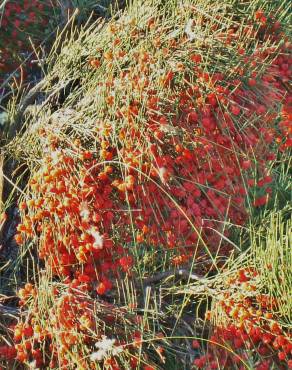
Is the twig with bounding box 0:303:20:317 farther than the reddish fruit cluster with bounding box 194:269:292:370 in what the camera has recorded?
Yes

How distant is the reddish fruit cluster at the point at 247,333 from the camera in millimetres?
2621

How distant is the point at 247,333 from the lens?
2.64 meters

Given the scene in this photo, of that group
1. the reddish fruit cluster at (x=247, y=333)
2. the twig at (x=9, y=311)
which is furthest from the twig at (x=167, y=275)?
the twig at (x=9, y=311)

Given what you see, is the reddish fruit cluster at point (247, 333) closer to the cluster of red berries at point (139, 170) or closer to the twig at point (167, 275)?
the cluster of red berries at point (139, 170)

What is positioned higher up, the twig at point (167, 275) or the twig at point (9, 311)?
the twig at point (9, 311)

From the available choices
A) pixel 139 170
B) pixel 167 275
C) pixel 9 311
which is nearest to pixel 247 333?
pixel 167 275

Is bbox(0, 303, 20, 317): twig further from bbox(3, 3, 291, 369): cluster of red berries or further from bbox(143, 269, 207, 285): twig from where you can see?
bbox(143, 269, 207, 285): twig

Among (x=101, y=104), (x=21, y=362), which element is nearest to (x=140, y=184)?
(x=101, y=104)

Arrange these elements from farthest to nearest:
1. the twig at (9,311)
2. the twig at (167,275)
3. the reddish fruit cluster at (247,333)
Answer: the twig at (167,275), the twig at (9,311), the reddish fruit cluster at (247,333)

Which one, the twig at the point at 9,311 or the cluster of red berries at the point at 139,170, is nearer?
the cluster of red berries at the point at 139,170

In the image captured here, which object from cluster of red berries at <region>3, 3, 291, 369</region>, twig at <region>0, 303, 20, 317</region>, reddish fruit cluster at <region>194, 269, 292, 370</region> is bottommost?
reddish fruit cluster at <region>194, 269, 292, 370</region>

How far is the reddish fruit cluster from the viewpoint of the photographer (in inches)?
103

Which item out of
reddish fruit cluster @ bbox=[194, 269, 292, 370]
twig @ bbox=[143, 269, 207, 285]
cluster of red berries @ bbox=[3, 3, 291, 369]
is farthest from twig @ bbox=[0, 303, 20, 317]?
reddish fruit cluster @ bbox=[194, 269, 292, 370]

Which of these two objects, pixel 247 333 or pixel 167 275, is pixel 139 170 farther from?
pixel 247 333
